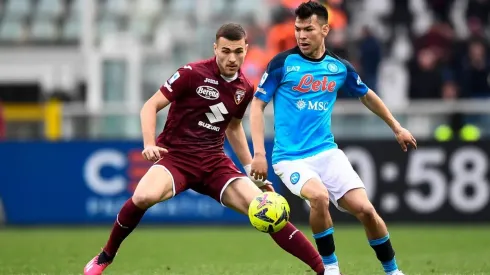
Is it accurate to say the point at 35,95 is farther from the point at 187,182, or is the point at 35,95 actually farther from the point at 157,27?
the point at 187,182

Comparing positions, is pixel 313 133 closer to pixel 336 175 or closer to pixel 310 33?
pixel 336 175

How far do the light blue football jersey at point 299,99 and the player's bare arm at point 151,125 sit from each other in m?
0.83

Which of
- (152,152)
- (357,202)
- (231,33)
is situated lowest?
(357,202)

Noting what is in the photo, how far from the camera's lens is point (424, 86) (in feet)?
59.1

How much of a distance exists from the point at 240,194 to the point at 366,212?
109cm

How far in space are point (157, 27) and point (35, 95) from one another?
297cm

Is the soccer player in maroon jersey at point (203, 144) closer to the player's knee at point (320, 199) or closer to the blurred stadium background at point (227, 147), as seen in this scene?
the player's knee at point (320, 199)

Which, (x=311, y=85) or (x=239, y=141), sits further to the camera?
(x=239, y=141)

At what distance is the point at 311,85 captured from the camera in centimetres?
872

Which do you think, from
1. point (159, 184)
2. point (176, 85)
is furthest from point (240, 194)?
point (176, 85)

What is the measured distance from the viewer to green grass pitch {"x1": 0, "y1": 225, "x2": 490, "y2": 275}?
33.3 feet

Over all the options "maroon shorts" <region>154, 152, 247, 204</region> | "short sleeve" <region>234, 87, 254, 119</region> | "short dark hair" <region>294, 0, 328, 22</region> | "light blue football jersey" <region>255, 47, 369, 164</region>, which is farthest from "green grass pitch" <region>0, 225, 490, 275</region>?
"short dark hair" <region>294, 0, 328, 22</region>

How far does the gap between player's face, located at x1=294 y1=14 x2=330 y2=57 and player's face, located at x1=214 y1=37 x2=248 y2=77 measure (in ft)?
1.56

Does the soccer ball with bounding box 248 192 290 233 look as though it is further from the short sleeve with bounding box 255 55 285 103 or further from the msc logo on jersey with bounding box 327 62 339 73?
the msc logo on jersey with bounding box 327 62 339 73
